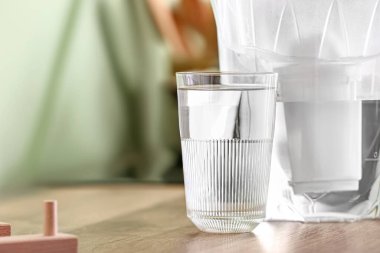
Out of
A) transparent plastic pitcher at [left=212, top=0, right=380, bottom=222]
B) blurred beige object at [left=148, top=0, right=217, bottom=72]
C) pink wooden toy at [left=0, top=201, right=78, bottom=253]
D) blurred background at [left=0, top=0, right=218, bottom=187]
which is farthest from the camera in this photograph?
blurred beige object at [left=148, top=0, right=217, bottom=72]

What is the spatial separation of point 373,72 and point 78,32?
797 mm

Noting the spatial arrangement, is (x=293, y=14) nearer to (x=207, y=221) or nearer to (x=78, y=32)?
(x=207, y=221)

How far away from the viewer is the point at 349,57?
2.94 ft

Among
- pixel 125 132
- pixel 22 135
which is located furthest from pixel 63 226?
pixel 125 132

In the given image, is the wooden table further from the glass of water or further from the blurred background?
the blurred background

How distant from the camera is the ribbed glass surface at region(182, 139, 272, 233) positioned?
2.69 feet

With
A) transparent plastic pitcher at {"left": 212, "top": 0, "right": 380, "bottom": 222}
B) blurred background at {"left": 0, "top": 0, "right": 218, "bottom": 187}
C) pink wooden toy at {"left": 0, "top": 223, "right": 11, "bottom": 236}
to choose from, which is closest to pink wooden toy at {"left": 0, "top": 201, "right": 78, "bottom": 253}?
pink wooden toy at {"left": 0, "top": 223, "right": 11, "bottom": 236}

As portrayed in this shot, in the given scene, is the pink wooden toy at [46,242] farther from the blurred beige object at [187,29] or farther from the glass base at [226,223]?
the blurred beige object at [187,29]

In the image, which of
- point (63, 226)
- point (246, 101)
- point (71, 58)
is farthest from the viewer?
point (71, 58)

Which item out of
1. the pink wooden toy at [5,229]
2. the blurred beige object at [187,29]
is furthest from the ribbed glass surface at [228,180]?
the blurred beige object at [187,29]

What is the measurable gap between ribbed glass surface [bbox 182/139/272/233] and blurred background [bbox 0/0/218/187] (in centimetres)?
58

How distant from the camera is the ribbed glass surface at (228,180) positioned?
0.82 m

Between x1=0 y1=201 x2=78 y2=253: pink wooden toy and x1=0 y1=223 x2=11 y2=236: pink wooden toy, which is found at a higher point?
x1=0 y1=201 x2=78 y2=253: pink wooden toy

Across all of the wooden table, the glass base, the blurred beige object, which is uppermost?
the blurred beige object
